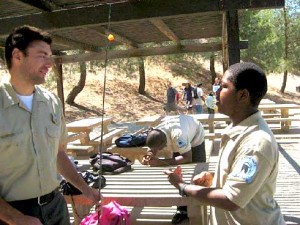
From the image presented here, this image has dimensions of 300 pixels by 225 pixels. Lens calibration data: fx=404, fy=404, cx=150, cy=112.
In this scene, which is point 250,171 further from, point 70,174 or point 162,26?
point 162,26

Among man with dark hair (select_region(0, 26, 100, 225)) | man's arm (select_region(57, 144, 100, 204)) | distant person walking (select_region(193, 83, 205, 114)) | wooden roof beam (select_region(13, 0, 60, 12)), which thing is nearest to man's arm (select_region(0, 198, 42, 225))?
man with dark hair (select_region(0, 26, 100, 225))

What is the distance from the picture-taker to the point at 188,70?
31906 millimetres

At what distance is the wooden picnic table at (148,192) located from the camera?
3375 mm

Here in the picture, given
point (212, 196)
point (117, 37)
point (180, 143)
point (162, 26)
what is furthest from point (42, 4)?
point (212, 196)

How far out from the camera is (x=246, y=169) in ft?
6.04

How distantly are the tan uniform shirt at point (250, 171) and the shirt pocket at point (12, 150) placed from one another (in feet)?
3.44

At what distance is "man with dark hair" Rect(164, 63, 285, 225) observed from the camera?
6.08ft

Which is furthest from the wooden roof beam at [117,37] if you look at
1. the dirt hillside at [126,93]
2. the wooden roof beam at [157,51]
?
the dirt hillside at [126,93]

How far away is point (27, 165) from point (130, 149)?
13.0 ft

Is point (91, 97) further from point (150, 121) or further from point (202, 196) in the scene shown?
point (202, 196)

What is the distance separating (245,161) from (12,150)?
3.89 feet

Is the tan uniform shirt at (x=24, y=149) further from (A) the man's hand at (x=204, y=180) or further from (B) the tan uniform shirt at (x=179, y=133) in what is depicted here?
(B) the tan uniform shirt at (x=179, y=133)

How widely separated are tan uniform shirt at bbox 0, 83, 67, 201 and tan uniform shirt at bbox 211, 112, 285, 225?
97 cm

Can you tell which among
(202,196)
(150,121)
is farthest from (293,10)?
(202,196)
